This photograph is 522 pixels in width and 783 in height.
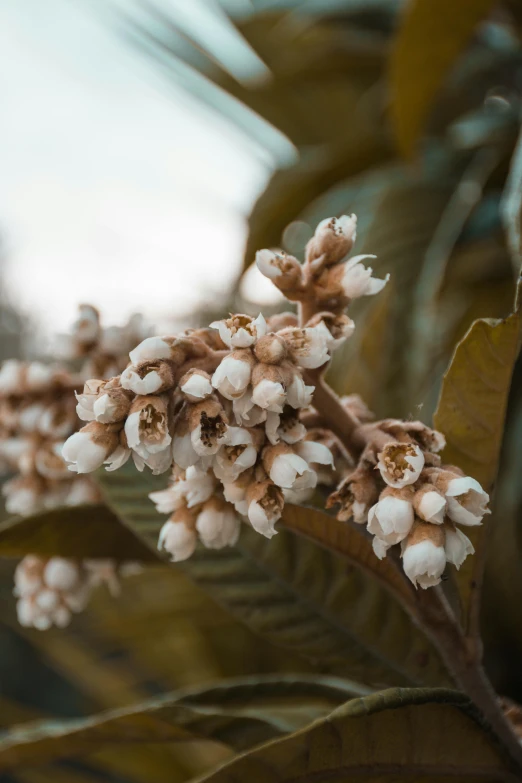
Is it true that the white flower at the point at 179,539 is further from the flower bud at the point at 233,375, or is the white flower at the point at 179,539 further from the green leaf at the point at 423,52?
the green leaf at the point at 423,52

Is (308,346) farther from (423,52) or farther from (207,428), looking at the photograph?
(423,52)

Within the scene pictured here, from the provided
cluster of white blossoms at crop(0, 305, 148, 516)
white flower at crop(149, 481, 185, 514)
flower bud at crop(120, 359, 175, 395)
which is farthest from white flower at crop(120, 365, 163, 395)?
cluster of white blossoms at crop(0, 305, 148, 516)

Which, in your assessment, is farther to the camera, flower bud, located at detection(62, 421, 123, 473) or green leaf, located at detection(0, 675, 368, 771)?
green leaf, located at detection(0, 675, 368, 771)

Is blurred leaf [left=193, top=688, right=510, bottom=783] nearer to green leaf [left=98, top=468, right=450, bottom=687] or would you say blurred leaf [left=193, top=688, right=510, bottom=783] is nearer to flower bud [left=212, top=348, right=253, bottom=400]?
green leaf [left=98, top=468, right=450, bottom=687]

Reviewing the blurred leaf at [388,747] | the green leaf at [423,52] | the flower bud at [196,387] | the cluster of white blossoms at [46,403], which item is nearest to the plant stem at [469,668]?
the blurred leaf at [388,747]

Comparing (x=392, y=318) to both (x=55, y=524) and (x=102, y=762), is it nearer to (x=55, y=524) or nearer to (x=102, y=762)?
(x=55, y=524)

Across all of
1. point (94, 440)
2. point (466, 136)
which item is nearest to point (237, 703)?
point (94, 440)
